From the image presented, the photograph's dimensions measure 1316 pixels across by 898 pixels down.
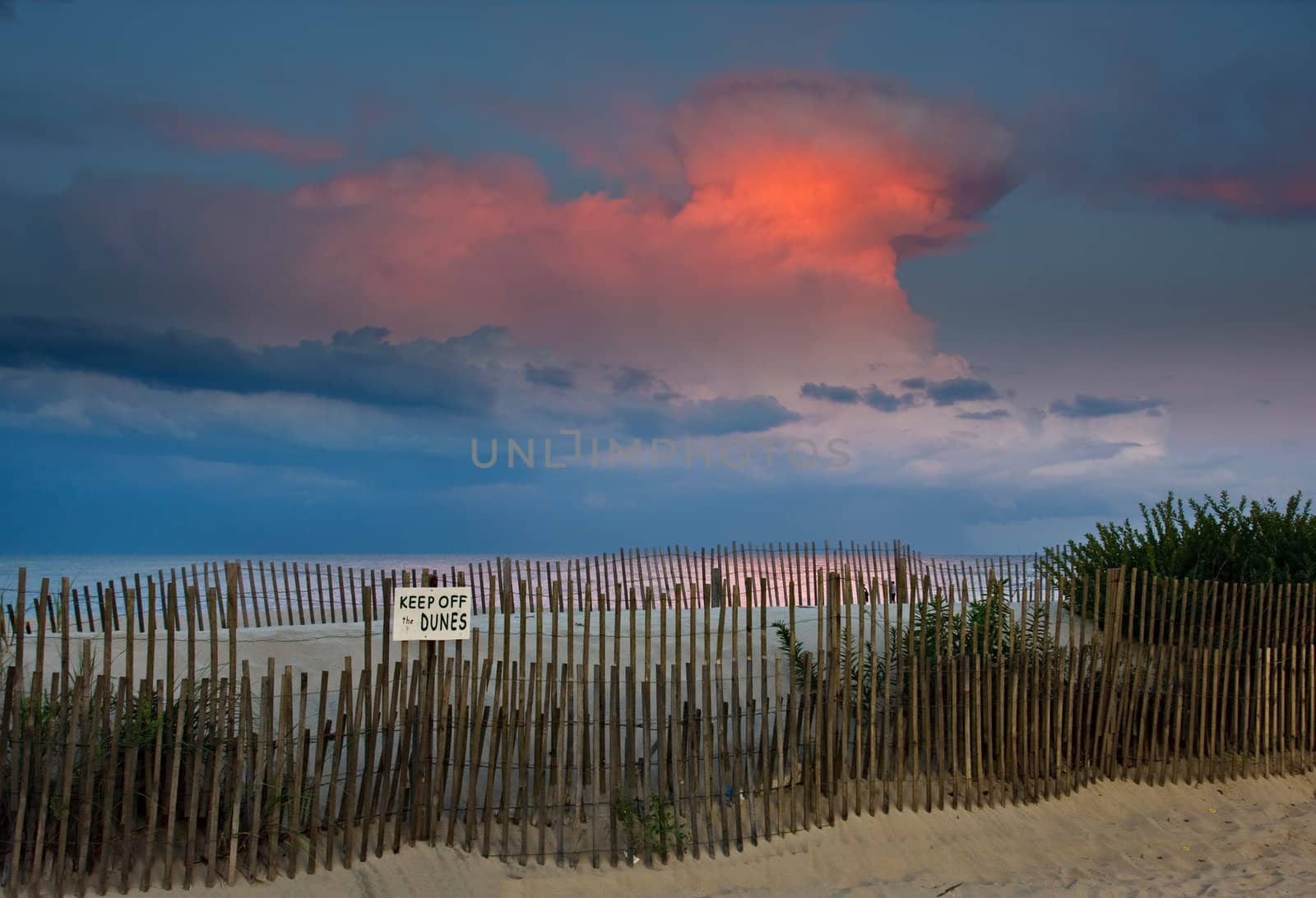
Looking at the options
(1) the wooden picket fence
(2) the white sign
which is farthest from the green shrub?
(2) the white sign

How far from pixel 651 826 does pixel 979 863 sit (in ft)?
7.75

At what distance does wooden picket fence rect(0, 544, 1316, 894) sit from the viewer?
20.2 feet

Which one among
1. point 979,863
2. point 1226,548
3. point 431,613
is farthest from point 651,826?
point 1226,548

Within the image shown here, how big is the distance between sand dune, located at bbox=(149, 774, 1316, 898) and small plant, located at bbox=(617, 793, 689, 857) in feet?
0.50

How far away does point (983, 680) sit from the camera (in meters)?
8.52

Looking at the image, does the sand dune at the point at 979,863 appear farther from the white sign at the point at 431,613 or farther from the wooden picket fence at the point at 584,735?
the white sign at the point at 431,613

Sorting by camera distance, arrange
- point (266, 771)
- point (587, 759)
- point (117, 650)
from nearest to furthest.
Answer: point (266, 771) → point (587, 759) → point (117, 650)

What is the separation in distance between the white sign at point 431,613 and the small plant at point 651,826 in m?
1.57

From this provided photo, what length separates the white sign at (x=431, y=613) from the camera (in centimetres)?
679

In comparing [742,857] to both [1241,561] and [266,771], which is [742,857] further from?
[1241,561]

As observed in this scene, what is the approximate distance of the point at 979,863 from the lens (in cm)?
773

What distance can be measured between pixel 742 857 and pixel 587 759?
122cm

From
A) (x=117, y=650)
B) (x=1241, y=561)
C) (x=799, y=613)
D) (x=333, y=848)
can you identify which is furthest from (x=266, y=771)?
(x=1241, y=561)

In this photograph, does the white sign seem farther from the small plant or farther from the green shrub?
the green shrub
